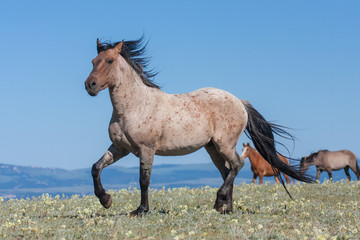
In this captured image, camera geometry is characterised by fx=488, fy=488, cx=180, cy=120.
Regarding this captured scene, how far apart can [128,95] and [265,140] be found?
4185 mm

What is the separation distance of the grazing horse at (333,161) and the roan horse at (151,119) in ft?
63.6

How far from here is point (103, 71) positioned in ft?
30.7

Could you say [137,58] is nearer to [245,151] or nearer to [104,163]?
[104,163]

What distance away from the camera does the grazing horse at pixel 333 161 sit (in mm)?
29750

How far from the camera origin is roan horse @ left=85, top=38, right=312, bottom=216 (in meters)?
9.58

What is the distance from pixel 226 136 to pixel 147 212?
8.03ft

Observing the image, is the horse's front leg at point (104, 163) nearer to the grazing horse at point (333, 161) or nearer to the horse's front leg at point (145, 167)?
the horse's front leg at point (145, 167)

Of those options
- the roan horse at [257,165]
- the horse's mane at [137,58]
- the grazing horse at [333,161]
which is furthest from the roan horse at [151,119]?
the grazing horse at [333,161]

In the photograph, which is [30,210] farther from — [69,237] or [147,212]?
[69,237]

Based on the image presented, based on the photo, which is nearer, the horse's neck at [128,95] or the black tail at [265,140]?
the horse's neck at [128,95]

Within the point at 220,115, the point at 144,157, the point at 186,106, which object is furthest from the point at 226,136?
the point at 144,157

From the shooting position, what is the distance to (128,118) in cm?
963

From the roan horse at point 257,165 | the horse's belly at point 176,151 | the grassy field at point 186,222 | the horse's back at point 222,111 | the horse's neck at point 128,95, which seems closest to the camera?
the grassy field at point 186,222

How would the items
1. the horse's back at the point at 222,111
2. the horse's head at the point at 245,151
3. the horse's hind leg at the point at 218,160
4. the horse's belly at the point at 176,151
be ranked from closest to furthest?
1. the horse's belly at the point at 176,151
2. the horse's back at the point at 222,111
3. the horse's hind leg at the point at 218,160
4. the horse's head at the point at 245,151
